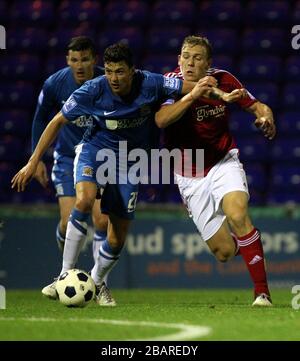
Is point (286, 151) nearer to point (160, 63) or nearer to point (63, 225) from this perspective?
point (160, 63)

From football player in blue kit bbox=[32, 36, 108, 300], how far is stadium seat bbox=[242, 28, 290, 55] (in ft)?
21.5

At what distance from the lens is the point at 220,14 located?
15969mm

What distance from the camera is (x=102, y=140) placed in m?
8.09

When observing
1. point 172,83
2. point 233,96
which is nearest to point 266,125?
point 233,96

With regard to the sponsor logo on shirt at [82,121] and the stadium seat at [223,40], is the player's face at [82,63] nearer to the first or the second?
the sponsor logo on shirt at [82,121]

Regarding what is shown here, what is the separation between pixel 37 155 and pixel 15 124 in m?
7.05

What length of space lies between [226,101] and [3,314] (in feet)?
7.26

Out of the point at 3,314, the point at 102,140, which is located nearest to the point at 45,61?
the point at 102,140

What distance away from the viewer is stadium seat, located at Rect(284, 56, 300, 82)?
15.1 meters

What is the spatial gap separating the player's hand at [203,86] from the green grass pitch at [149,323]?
→ 1558mm

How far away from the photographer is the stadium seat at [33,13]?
54.2ft

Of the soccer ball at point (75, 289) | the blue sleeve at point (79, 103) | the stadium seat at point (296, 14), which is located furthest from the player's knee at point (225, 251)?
the stadium seat at point (296, 14)

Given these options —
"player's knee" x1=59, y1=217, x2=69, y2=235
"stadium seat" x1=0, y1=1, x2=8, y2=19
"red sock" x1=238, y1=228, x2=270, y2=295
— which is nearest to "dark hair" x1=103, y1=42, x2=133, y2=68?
"red sock" x1=238, y1=228, x2=270, y2=295
